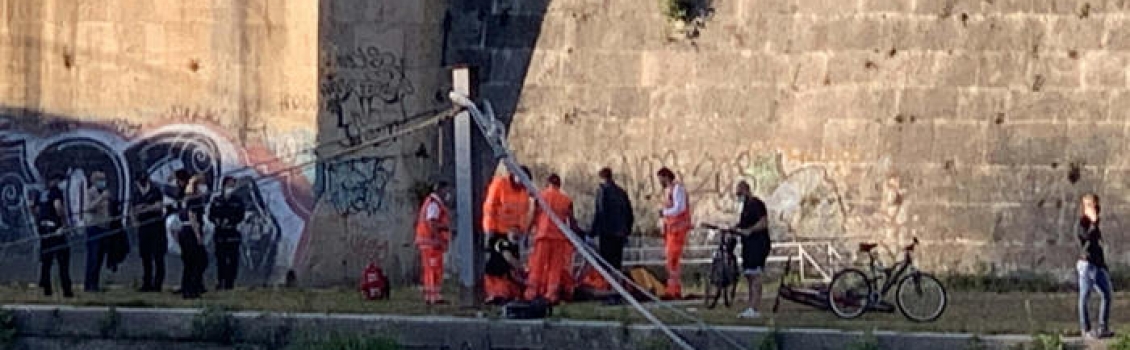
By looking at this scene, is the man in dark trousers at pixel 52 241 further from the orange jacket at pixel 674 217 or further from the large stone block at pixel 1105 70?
the large stone block at pixel 1105 70

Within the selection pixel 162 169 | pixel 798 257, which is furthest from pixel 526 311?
pixel 162 169

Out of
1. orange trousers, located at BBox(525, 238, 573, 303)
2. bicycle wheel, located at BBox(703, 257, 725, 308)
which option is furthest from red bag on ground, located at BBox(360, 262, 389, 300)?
bicycle wheel, located at BBox(703, 257, 725, 308)

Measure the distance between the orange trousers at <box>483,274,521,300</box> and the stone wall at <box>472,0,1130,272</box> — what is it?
4.56 metres

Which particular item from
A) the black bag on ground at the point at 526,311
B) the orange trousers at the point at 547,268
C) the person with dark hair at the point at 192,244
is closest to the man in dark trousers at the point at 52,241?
the person with dark hair at the point at 192,244

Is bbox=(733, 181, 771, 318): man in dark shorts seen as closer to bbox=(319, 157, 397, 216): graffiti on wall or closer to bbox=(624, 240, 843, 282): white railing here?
bbox=(624, 240, 843, 282): white railing

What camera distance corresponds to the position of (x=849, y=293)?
27203 mm

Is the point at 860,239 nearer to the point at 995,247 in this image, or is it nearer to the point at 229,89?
the point at 995,247

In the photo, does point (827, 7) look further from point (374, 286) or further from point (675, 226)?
point (374, 286)

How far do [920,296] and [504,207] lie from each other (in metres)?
4.64

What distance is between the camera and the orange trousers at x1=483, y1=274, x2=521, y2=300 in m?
28.4

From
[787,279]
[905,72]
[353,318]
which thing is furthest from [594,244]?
[353,318]

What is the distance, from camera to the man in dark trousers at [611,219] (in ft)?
98.5

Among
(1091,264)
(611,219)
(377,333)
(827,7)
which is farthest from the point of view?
(827,7)

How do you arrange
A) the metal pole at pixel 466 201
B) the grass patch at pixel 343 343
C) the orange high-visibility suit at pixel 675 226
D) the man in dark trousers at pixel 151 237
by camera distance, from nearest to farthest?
the grass patch at pixel 343 343, the metal pole at pixel 466 201, the orange high-visibility suit at pixel 675 226, the man in dark trousers at pixel 151 237
